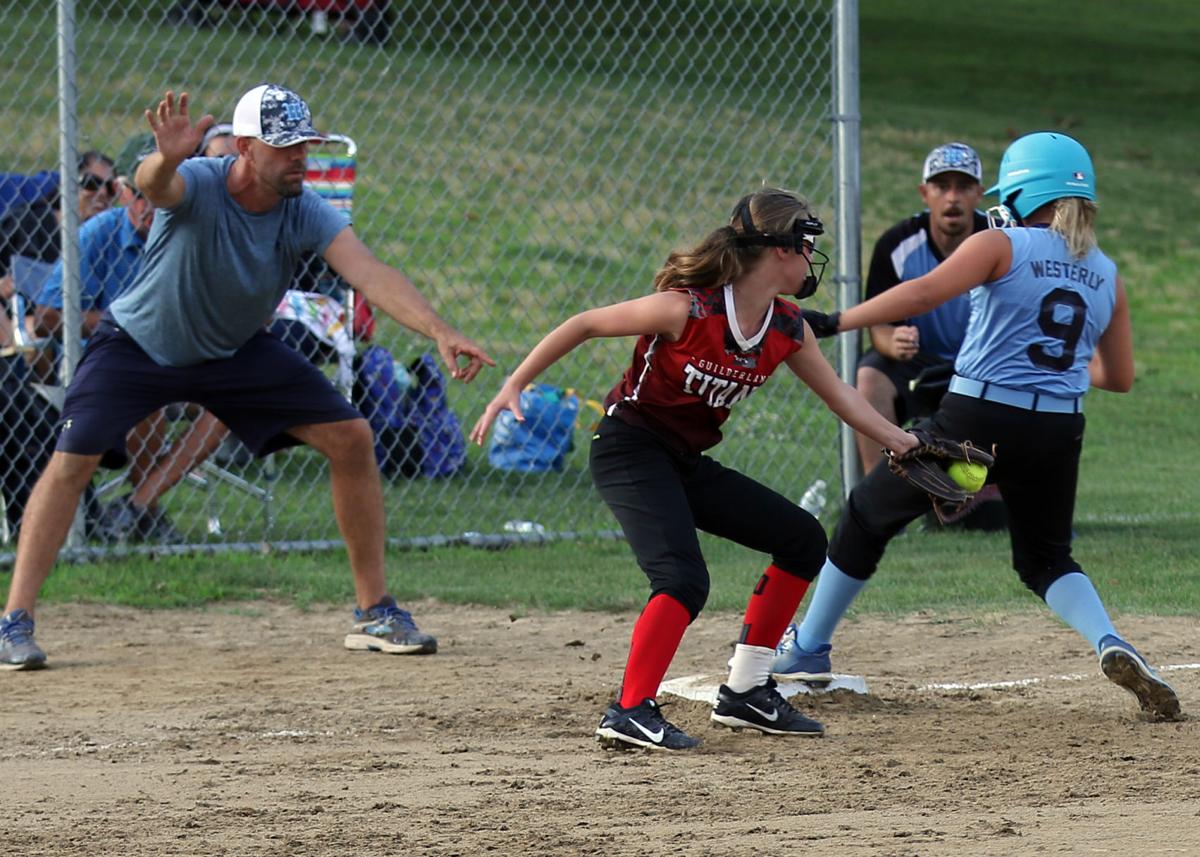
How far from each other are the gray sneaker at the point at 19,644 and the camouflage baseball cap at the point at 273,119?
1.88 meters

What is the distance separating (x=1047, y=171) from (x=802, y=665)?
1.73 metres

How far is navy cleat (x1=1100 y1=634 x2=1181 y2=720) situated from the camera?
5363 millimetres

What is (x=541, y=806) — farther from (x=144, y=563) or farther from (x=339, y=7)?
(x=339, y=7)

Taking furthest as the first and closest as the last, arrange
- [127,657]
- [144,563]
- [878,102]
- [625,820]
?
[878,102]
[144,563]
[127,657]
[625,820]

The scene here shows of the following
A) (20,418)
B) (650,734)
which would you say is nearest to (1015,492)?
(650,734)

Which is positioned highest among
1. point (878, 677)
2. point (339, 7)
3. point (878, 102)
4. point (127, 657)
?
point (878, 102)

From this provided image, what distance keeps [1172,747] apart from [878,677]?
1.37m

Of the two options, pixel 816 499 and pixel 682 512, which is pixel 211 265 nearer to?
pixel 682 512

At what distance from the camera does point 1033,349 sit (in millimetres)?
5625

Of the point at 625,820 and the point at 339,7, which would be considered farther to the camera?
the point at 339,7

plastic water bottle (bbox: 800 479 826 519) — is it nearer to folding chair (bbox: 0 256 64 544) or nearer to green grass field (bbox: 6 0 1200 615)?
green grass field (bbox: 6 0 1200 615)

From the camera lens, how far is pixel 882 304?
19.1ft

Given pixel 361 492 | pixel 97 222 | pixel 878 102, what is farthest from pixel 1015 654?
pixel 878 102

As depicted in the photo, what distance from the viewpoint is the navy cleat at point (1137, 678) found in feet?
17.6
